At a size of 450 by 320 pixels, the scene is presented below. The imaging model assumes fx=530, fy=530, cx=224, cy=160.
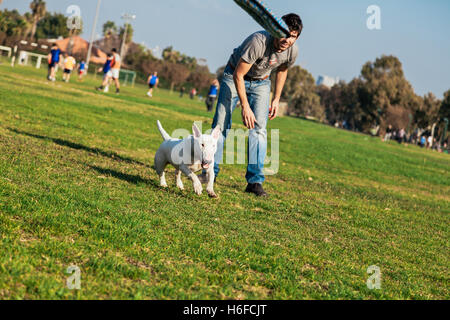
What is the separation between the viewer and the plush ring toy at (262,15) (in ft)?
15.8

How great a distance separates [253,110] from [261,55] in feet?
2.87

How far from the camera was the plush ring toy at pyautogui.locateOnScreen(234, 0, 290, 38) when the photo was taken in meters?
4.81

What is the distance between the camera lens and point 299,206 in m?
7.47

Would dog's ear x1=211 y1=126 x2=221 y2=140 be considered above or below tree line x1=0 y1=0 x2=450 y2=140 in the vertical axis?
below

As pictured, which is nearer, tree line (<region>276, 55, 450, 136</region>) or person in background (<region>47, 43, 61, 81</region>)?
person in background (<region>47, 43, 61, 81</region>)

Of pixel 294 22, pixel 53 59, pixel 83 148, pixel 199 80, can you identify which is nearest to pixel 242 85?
pixel 294 22

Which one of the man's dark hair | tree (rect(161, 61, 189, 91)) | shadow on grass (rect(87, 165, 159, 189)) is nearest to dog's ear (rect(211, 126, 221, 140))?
shadow on grass (rect(87, 165, 159, 189))

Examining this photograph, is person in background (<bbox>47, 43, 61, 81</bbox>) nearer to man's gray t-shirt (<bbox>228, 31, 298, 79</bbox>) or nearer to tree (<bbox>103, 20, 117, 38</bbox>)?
man's gray t-shirt (<bbox>228, 31, 298, 79</bbox>)

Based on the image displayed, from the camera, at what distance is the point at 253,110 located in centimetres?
735

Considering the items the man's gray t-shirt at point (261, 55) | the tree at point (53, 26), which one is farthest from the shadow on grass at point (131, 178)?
the tree at point (53, 26)

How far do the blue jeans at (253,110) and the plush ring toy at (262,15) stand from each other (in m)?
1.52

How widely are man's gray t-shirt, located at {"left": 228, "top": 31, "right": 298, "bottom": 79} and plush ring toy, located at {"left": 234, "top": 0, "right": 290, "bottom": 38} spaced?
0.90 m

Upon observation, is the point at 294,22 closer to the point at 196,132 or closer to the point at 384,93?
the point at 196,132

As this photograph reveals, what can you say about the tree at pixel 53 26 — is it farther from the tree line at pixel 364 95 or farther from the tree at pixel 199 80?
the tree at pixel 199 80
